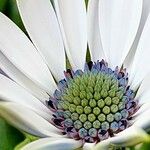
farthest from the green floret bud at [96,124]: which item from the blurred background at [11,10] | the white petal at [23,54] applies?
the blurred background at [11,10]

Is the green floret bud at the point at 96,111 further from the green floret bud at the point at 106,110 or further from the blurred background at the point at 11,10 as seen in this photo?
the blurred background at the point at 11,10

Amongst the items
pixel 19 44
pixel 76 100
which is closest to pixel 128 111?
pixel 76 100

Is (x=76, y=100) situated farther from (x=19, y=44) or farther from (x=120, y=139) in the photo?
(x=120, y=139)

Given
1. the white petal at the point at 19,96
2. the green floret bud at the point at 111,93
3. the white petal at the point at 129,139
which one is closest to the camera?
the white petal at the point at 129,139

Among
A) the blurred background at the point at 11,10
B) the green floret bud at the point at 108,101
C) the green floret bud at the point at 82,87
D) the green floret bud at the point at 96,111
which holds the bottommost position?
the green floret bud at the point at 96,111

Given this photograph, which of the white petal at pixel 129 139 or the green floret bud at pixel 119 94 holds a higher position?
the green floret bud at pixel 119 94

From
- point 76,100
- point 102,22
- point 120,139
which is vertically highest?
point 102,22
